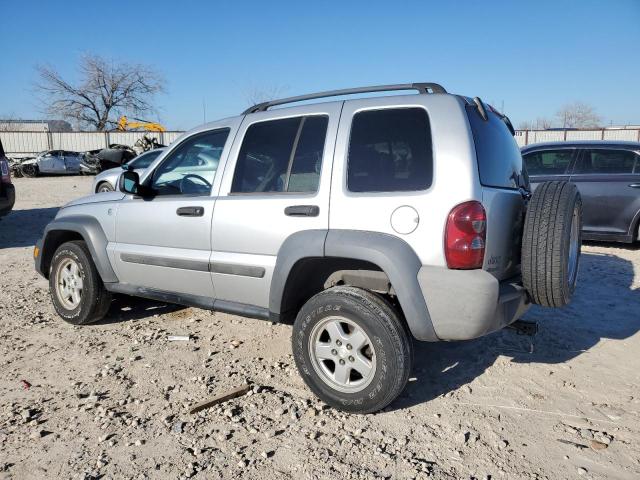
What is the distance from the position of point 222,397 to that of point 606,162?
22.7 feet

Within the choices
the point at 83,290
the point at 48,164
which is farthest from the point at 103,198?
the point at 48,164

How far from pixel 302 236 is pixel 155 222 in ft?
4.71

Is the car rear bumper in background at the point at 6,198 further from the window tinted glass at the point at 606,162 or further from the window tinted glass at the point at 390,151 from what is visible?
the window tinted glass at the point at 606,162

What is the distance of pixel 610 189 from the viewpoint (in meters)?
7.25

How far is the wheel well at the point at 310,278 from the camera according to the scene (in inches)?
122

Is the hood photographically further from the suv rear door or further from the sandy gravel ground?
the suv rear door

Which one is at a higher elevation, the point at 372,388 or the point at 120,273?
the point at 120,273

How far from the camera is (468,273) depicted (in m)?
2.64

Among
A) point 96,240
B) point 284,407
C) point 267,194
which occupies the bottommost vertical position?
point 284,407

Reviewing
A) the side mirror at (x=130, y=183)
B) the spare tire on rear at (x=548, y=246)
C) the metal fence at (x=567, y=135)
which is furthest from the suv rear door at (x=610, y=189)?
the metal fence at (x=567, y=135)

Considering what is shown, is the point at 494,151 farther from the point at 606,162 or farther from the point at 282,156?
the point at 606,162

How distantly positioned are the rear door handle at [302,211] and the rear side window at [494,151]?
0.99 m

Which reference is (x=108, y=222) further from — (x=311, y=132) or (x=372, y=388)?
(x=372, y=388)

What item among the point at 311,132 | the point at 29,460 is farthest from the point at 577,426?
the point at 29,460
